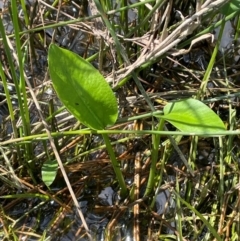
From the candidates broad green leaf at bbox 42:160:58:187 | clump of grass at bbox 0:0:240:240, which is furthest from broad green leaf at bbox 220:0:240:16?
broad green leaf at bbox 42:160:58:187

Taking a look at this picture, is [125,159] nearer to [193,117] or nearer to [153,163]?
[153,163]

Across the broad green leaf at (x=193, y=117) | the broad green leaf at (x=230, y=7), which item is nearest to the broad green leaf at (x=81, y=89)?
the broad green leaf at (x=193, y=117)

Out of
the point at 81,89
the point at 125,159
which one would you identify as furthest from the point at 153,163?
the point at 81,89

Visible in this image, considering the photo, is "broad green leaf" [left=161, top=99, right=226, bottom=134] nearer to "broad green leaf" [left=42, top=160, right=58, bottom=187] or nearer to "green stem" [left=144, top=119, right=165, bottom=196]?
"green stem" [left=144, top=119, right=165, bottom=196]

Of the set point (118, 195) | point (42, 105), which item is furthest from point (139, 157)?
point (42, 105)

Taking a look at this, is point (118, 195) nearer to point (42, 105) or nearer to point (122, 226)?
point (122, 226)

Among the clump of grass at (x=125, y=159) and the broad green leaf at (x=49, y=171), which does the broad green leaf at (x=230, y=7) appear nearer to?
the clump of grass at (x=125, y=159)

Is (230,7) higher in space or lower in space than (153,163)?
higher
